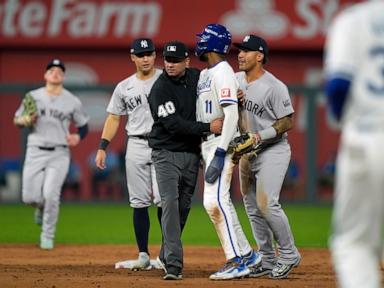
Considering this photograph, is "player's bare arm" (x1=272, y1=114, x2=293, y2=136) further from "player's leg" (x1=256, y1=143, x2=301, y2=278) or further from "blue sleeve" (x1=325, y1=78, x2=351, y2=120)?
"blue sleeve" (x1=325, y1=78, x2=351, y2=120)

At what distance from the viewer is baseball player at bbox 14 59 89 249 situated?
11.6m

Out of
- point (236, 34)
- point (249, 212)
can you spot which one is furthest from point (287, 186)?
point (249, 212)

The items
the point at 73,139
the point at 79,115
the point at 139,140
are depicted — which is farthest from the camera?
the point at 79,115

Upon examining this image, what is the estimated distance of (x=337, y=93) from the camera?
4949 mm

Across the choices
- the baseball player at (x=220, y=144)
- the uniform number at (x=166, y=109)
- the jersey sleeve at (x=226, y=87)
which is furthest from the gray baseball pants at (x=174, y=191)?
the jersey sleeve at (x=226, y=87)

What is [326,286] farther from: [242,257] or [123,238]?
[123,238]

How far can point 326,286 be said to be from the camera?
7.84m

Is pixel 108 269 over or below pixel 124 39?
below

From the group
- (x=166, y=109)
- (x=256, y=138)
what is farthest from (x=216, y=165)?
(x=166, y=109)

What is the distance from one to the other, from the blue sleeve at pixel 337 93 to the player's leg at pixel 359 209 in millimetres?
147

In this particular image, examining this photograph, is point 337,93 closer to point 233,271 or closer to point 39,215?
point 233,271

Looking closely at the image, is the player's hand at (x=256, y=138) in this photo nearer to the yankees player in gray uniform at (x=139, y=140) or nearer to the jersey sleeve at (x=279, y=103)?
the jersey sleeve at (x=279, y=103)

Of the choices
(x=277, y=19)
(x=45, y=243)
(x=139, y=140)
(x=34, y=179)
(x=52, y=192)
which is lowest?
(x=45, y=243)

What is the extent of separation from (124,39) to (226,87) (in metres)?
12.8
